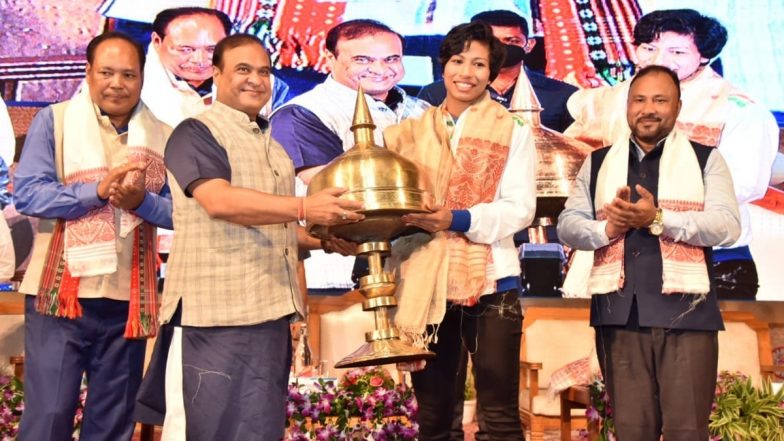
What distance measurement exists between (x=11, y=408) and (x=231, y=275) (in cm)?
237

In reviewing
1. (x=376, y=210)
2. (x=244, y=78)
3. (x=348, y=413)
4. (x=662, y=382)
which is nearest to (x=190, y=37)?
(x=348, y=413)

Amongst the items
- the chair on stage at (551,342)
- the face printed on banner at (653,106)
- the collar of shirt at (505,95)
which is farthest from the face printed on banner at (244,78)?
the chair on stage at (551,342)

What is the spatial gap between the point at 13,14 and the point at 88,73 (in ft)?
9.47

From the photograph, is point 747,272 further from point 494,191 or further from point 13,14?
point 13,14

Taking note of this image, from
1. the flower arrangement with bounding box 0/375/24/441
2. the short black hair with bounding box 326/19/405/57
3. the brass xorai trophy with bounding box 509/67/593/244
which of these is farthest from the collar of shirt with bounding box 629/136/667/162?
the flower arrangement with bounding box 0/375/24/441

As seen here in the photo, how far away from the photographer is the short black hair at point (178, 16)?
17.7ft

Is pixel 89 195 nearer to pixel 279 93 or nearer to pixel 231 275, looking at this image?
pixel 231 275

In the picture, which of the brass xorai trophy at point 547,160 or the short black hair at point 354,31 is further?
the short black hair at point 354,31

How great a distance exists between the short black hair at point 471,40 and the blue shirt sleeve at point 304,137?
83.7 inches

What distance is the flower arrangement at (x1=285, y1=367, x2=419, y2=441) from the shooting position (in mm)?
3963

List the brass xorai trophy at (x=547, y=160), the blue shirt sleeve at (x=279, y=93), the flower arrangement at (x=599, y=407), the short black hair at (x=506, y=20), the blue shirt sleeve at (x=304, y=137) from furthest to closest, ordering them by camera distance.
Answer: the short black hair at (x=506, y=20)
the blue shirt sleeve at (x=279, y=93)
the brass xorai trophy at (x=547, y=160)
the blue shirt sleeve at (x=304, y=137)
the flower arrangement at (x=599, y=407)

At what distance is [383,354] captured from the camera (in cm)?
231

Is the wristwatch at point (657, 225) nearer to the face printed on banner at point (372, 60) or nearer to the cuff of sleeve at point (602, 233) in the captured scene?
the cuff of sleeve at point (602, 233)

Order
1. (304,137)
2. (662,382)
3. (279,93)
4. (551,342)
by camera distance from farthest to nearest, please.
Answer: (551,342) < (279,93) < (304,137) < (662,382)
